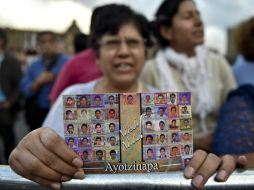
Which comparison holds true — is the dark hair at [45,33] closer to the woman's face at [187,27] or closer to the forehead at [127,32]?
the woman's face at [187,27]

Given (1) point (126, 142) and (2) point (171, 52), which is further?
(2) point (171, 52)

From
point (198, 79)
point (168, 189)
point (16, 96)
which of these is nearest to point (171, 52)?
point (198, 79)

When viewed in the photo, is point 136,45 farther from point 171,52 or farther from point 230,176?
point 230,176

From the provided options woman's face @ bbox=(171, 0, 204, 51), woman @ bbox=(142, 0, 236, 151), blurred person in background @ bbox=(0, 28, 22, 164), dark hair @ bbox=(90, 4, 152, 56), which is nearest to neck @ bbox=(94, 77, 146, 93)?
dark hair @ bbox=(90, 4, 152, 56)

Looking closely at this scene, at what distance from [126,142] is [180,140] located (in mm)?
108

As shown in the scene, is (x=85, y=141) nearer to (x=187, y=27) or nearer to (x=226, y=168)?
(x=226, y=168)

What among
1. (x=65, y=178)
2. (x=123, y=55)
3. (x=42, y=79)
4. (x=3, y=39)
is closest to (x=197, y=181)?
(x=65, y=178)

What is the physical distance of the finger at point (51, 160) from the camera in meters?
0.80

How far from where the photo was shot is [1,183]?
2.54 ft

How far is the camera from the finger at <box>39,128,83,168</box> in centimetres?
80

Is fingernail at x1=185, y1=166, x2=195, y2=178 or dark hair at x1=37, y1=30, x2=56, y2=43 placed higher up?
dark hair at x1=37, y1=30, x2=56, y2=43

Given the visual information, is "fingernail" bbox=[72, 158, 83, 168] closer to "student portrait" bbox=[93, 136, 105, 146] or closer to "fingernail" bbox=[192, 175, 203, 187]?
"student portrait" bbox=[93, 136, 105, 146]

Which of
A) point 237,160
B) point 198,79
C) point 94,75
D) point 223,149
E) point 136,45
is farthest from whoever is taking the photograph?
point 94,75

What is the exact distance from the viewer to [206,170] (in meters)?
0.82
